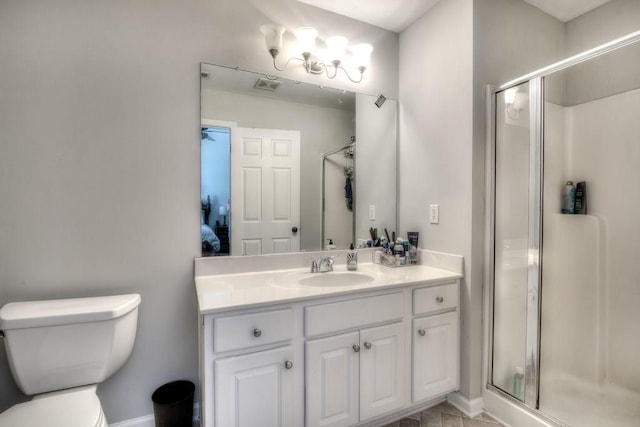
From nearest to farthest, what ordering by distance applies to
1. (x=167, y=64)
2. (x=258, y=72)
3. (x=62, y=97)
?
(x=62, y=97) → (x=167, y=64) → (x=258, y=72)

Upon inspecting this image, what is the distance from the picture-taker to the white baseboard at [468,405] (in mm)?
1663

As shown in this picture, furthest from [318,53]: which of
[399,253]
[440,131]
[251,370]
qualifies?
[251,370]

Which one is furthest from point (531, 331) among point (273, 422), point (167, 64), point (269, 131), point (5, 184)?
point (5, 184)

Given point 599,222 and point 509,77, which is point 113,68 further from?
point 599,222

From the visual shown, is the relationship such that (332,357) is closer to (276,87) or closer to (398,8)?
(276,87)

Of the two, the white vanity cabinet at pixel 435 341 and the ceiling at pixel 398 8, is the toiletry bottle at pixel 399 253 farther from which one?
the ceiling at pixel 398 8

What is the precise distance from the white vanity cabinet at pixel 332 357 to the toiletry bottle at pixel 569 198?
850 millimetres

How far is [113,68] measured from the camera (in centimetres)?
144

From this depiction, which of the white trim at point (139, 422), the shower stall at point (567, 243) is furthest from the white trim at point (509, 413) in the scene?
the white trim at point (139, 422)

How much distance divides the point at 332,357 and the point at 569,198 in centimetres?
170

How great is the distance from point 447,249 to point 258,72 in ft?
5.01

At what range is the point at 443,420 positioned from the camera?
1.63m

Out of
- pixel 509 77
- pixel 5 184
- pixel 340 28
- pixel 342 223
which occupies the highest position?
pixel 340 28

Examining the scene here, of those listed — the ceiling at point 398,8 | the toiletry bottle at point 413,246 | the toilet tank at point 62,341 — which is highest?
the ceiling at point 398,8
